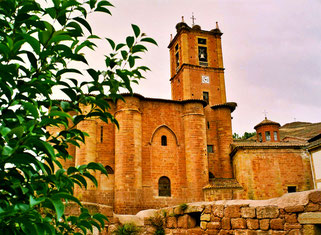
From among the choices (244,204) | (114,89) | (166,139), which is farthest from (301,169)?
(114,89)

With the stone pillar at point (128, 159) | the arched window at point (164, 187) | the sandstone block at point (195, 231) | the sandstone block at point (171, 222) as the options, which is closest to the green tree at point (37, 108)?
the sandstone block at point (195, 231)

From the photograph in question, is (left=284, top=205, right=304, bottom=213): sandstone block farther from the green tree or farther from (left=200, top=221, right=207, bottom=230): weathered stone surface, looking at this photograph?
the green tree

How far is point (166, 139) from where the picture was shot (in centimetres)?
2398

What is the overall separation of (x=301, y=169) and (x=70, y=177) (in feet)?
80.3

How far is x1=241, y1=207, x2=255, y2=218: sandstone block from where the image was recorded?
6478 mm

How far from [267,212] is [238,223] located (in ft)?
2.63

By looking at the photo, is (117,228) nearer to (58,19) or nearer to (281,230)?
(281,230)

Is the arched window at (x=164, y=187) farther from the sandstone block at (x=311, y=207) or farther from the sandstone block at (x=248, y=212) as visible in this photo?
the sandstone block at (x=311, y=207)

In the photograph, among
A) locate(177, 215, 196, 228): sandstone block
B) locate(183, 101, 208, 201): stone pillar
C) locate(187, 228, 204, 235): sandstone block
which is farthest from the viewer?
locate(183, 101, 208, 201): stone pillar

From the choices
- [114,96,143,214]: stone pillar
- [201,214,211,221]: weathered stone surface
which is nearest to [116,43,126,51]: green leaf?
[201,214,211,221]: weathered stone surface

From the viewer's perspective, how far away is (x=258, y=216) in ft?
20.8

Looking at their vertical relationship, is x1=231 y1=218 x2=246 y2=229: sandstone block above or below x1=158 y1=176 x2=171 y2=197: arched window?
below

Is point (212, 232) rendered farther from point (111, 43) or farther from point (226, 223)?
point (111, 43)

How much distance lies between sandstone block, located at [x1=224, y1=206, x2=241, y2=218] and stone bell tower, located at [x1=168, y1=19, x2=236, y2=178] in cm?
1858
